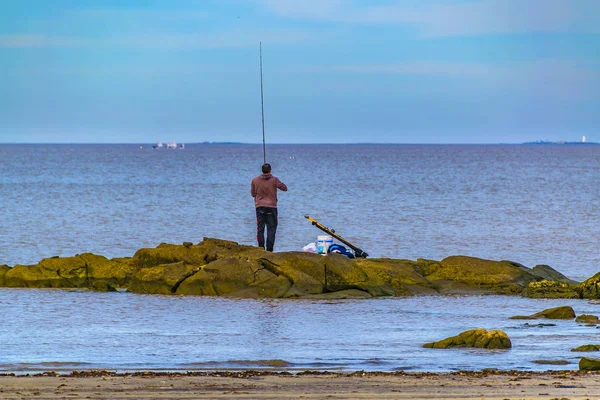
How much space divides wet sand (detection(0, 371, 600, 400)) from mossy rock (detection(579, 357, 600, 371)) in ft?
0.75

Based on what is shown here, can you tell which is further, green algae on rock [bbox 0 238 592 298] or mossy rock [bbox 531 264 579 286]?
mossy rock [bbox 531 264 579 286]

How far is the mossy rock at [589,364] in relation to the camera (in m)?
10.7

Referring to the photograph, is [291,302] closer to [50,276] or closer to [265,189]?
[265,189]

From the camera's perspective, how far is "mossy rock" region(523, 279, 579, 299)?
57.7 ft

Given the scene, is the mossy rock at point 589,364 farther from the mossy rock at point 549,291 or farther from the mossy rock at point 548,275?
the mossy rock at point 548,275

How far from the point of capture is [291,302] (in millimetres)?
16672

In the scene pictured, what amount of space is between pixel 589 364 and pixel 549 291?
7.17 metres

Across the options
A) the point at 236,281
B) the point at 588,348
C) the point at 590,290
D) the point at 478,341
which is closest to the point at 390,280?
the point at 236,281

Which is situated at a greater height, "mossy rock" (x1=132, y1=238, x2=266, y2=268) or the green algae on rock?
"mossy rock" (x1=132, y1=238, x2=266, y2=268)

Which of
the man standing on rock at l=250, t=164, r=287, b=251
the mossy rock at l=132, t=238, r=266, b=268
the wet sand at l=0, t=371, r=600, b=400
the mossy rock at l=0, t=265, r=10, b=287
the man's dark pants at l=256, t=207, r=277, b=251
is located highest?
the man standing on rock at l=250, t=164, r=287, b=251

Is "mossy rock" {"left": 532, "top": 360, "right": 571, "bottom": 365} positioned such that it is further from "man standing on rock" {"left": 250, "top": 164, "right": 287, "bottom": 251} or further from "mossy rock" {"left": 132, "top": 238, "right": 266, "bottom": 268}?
"man standing on rock" {"left": 250, "top": 164, "right": 287, "bottom": 251}

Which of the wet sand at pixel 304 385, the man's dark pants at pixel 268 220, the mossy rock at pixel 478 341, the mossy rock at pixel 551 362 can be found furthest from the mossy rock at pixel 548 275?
the wet sand at pixel 304 385

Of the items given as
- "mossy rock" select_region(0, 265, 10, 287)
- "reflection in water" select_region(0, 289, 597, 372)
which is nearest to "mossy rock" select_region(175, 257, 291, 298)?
"reflection in water" select_region(0, 289, 597, 372)

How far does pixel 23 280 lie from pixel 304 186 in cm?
5199
